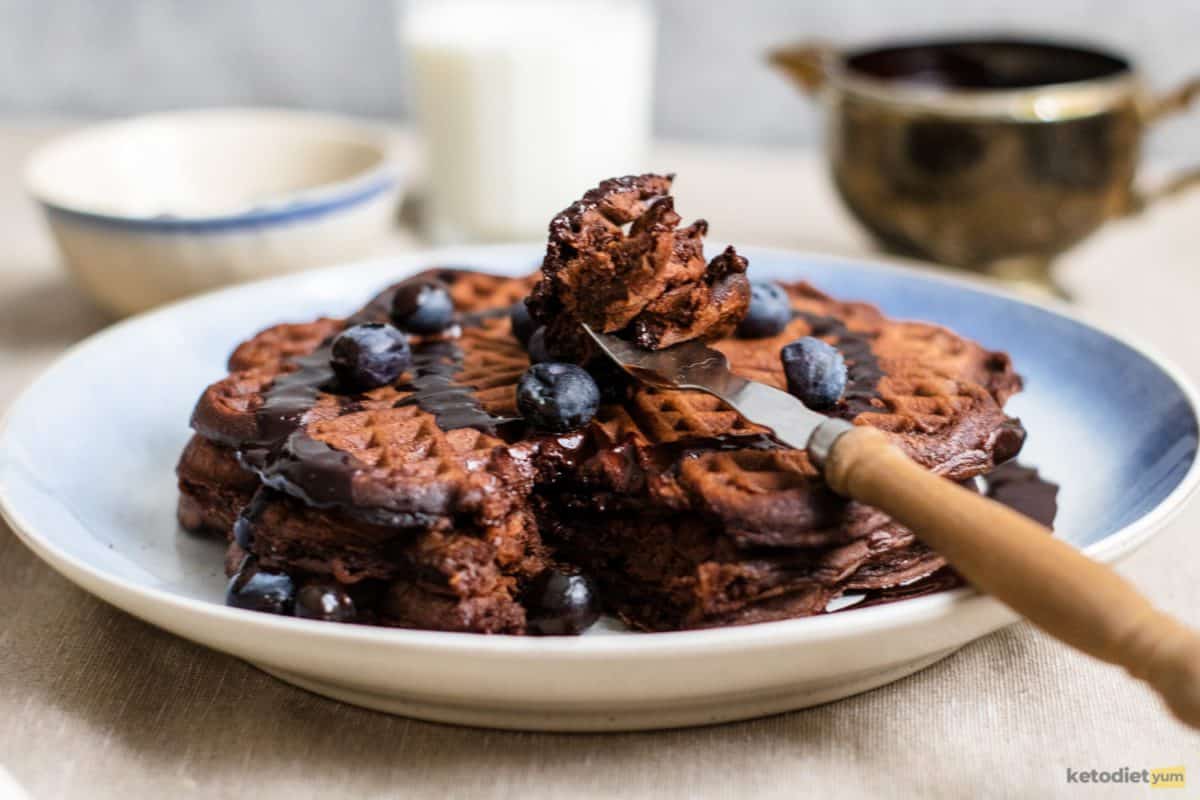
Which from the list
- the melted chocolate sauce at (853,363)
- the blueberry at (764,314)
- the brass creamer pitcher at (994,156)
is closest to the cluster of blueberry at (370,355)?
the blueberry at (764,314)

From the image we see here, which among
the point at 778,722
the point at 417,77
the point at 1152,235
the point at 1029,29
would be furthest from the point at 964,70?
the point at 778,722

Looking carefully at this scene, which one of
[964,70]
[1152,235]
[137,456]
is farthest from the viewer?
[1152,235]

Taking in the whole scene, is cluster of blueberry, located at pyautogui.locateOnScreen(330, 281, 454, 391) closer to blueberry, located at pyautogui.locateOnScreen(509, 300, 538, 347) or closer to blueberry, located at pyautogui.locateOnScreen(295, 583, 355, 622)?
blueberry, located at pyautogui.locateOnScreen(509, 300, 538, 347)

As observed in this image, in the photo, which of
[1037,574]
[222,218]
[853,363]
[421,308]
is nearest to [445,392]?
[421,308]

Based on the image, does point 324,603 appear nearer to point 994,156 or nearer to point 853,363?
point 853,363

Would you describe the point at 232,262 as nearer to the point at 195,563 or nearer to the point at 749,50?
the point at 195,563

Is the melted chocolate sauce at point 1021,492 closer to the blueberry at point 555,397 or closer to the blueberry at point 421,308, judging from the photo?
the blueberry at point 555,397
